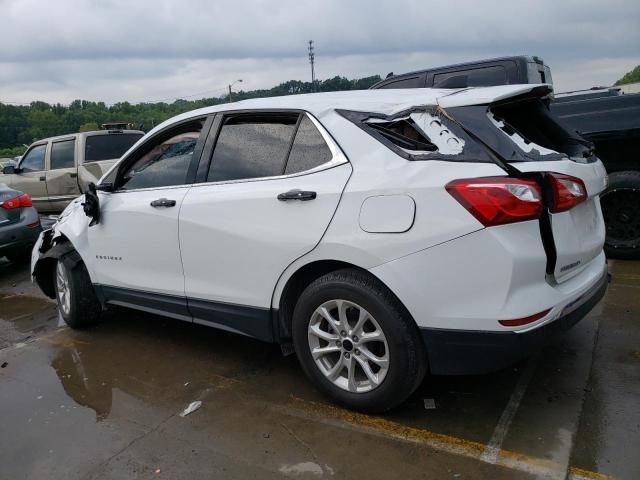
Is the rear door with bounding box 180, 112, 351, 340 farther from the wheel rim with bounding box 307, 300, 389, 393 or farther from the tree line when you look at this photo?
the tree line

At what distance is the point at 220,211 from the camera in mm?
3328

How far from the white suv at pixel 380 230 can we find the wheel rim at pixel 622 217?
2440 millimetres

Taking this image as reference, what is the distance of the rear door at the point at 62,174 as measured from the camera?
974 cm

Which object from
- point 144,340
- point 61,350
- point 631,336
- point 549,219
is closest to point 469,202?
point 549,219

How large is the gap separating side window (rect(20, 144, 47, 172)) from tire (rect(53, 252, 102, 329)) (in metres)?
6.66

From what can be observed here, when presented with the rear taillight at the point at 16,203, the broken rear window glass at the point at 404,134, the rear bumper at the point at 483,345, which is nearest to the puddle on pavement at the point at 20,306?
the rear taillight at the point at 16,203

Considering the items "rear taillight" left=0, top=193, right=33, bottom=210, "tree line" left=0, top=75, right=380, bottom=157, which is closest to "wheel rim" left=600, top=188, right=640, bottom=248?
"rear taillight" left=0, top=193, right=33, bottom=210

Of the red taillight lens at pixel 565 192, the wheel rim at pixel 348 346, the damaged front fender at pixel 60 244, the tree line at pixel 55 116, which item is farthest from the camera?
the tree line at pixel 55 116

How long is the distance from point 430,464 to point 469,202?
49.0 inches

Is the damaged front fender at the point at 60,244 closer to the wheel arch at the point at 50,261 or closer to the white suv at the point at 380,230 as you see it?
the wheel arch at the point at 50,261

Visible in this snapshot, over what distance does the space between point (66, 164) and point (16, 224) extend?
3.17 meters

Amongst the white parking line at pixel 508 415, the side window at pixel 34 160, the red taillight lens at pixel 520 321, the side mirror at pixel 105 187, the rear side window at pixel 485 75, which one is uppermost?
the rear side window at pixel 485 75

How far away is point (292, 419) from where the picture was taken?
3084 mm

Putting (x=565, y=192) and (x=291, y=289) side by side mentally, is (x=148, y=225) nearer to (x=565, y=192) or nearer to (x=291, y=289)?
(x=291, y=289)
